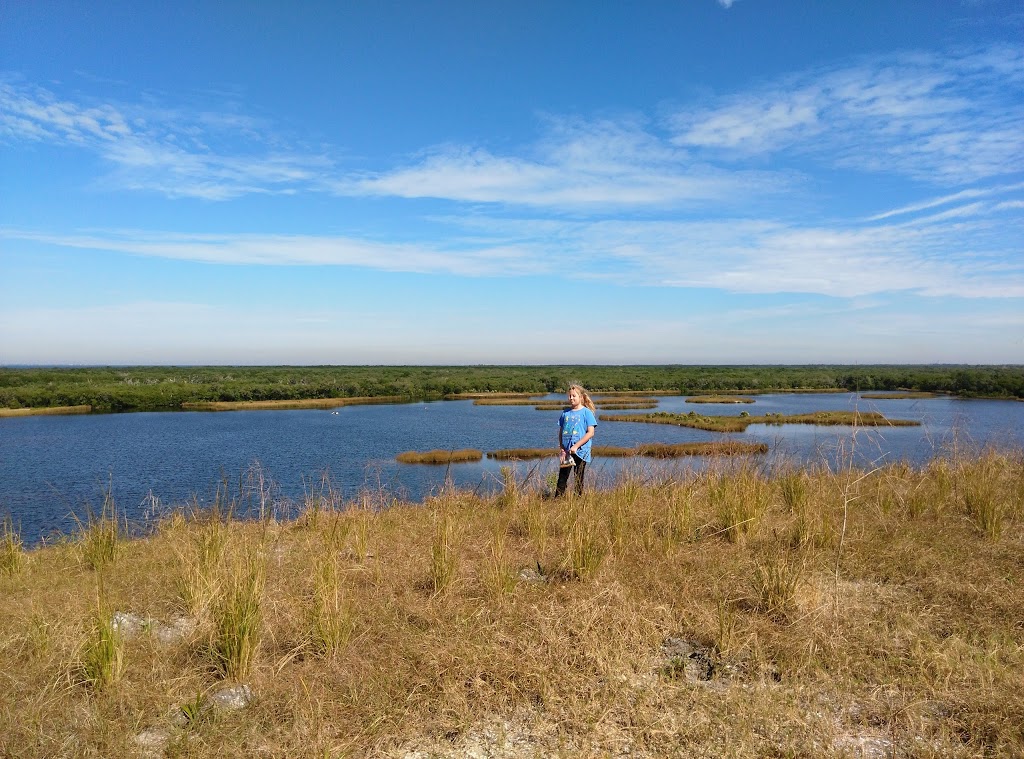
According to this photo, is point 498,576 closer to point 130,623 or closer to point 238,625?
point 238,625

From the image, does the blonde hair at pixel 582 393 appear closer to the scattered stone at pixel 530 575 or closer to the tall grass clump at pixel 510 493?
the tall grass clump at pixel 510 493

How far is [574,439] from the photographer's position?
8.59m

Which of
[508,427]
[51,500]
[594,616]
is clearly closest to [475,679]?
[594,616]

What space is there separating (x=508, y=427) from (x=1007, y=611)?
36875 millimetres

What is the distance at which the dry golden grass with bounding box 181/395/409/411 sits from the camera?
2286 inches

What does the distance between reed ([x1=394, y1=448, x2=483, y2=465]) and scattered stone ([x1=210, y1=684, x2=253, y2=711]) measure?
2214cm

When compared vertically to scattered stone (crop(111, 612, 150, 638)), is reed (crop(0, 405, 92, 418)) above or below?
below

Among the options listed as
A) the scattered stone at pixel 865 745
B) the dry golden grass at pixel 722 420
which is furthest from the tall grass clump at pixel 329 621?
the dry golden grass at pixel 722 420

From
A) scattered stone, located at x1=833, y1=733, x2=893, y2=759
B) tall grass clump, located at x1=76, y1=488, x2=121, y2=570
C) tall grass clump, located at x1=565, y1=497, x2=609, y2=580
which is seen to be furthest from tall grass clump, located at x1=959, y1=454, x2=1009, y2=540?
tall grass clump, located at x1=76, y1=488, x2=121, y2=570

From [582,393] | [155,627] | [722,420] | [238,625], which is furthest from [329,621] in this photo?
[722,420]

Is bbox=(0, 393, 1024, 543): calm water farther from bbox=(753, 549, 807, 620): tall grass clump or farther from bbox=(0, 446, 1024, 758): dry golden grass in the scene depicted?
bbox=(753, 549, 807, 620): tall grass clump

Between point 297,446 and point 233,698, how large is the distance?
29.3 metres

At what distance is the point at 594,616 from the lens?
4340mm

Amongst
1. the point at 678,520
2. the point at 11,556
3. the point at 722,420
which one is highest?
the point at 678,520
